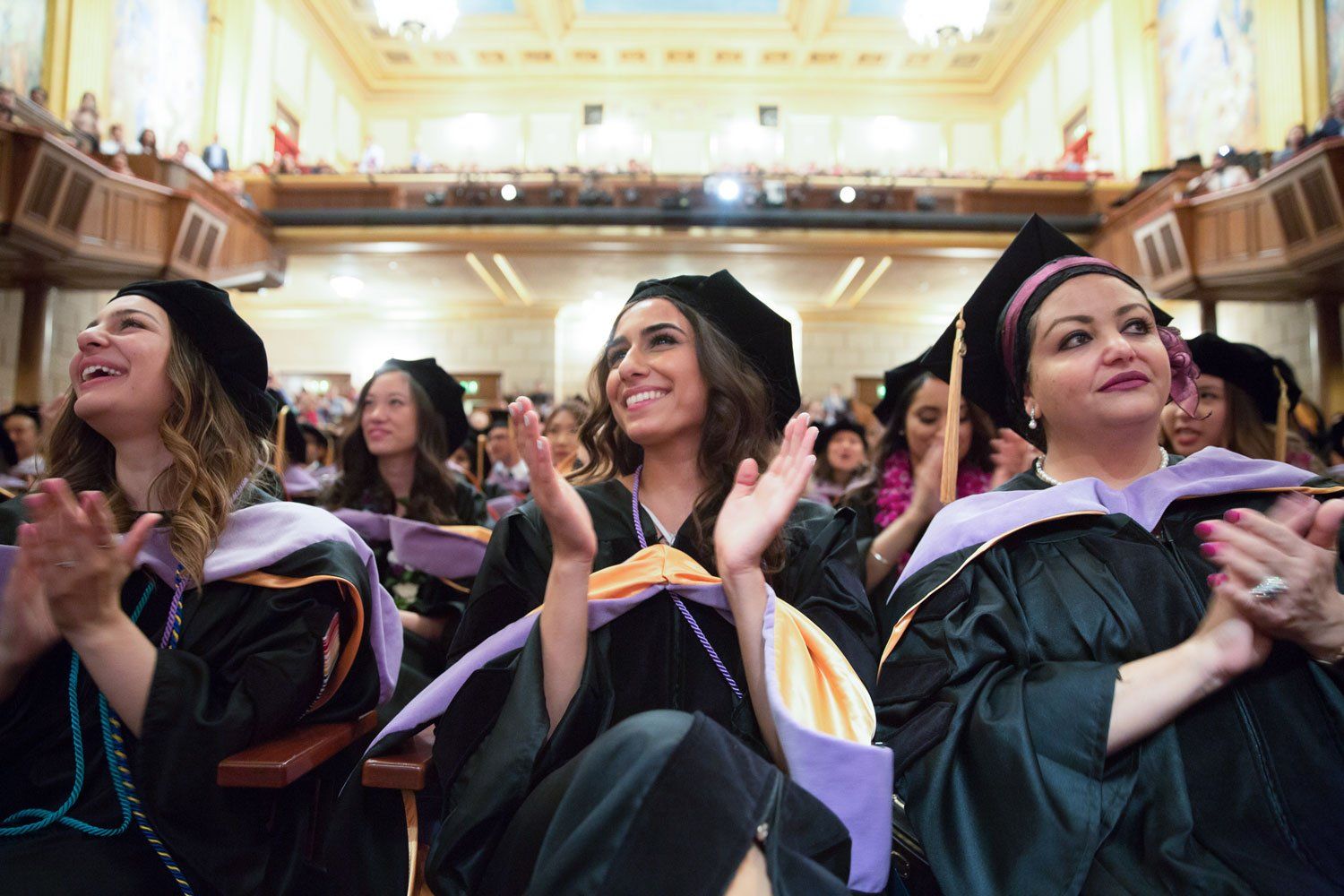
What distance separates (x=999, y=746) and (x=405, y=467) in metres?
2.73

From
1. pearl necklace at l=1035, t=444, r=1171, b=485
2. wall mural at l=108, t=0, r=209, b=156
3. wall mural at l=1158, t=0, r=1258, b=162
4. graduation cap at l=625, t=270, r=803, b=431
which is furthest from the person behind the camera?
wall mural at l=108, t=0, r=209, b=156

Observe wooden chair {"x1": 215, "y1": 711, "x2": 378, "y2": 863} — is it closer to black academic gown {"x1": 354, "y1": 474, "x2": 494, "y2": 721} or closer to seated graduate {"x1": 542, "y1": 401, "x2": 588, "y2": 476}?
black academic gown {"x1": 354, "y1": 474, "x2": 494, "y2": 721}

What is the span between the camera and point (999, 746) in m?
1.31

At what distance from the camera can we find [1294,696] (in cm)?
134

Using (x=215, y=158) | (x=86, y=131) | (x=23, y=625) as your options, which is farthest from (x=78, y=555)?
(x=215, y=158)

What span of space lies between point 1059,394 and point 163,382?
189cm

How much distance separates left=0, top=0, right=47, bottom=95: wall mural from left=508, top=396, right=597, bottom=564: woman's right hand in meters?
12.1

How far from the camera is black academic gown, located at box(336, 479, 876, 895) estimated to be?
1061 mm

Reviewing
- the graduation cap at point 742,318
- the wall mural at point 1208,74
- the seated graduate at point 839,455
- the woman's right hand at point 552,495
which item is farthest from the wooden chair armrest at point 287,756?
the wall mural at point 1208,74

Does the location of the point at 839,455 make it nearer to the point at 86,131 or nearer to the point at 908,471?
the point at 908,471

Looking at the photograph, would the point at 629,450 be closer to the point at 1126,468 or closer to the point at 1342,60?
the point at 1126,468

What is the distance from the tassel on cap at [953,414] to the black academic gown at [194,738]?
1346mm

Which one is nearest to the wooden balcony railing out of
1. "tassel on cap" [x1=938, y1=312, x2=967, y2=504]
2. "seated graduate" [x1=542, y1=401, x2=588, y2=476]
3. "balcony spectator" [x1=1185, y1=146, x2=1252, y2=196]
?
"seated graduate" [x1=542, y1=401, x2=588, y2=476]

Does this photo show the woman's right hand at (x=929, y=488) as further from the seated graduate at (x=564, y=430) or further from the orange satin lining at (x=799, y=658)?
the seated graduate at (x=564, y=430)
